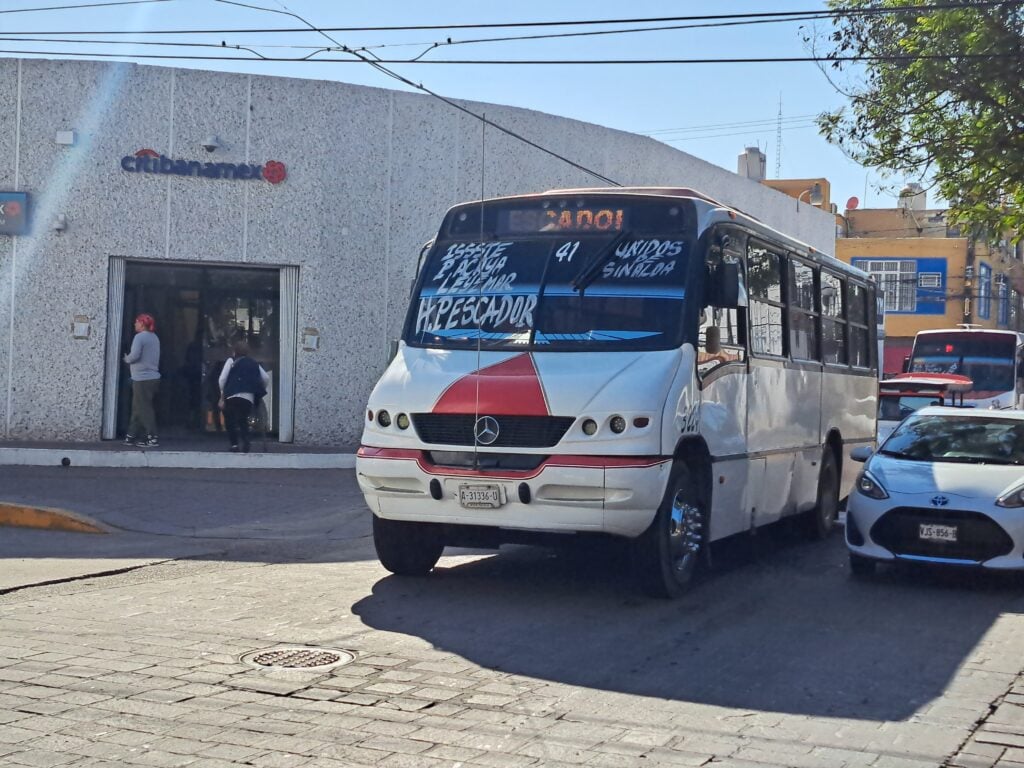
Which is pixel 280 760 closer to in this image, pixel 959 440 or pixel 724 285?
pixel 724 285

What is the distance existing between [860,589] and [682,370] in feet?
8.42

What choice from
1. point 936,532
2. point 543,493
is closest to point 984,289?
point 936,532

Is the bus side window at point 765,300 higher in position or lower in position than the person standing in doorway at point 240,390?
higher

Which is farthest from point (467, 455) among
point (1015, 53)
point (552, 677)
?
point (1015, 53)

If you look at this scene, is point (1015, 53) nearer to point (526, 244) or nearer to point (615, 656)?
point (526, 244)

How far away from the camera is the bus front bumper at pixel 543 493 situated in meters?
8.11

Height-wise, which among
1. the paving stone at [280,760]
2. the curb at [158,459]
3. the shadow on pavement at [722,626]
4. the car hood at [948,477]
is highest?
the car hood at [948,477]

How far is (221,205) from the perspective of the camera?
18953mm

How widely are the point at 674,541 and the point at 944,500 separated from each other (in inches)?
91.7

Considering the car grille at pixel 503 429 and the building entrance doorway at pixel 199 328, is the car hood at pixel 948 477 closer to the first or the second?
the car grille at pixel 503 429

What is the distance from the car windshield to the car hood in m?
0.23

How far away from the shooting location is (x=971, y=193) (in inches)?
600

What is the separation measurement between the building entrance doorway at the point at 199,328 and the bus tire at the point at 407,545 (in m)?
10.5

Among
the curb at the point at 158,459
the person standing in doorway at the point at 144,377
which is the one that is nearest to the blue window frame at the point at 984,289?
the curb at the point at 158,459
